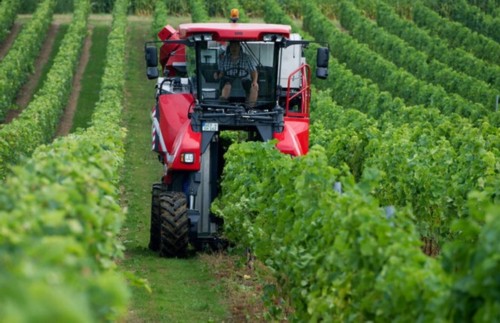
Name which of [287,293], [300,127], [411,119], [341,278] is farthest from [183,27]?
[411,119]

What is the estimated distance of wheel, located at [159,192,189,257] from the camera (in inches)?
663

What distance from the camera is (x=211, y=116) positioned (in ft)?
55.8

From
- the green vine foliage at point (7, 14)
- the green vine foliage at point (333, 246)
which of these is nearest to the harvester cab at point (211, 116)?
the green vine foliage at point (333, 246)

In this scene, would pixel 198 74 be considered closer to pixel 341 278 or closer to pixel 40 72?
pixel 341 278

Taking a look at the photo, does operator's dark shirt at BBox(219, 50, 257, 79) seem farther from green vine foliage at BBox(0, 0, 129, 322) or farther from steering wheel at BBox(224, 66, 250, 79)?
green vine foliage at BBox(0, 0, 129, 322)

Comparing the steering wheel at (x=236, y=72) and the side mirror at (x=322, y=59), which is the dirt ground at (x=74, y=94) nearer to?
the side mirror at (x=322, y=59)

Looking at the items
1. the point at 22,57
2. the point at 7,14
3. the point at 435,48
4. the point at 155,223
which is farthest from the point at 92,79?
the point at 155,223

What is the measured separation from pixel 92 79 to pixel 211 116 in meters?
24.2

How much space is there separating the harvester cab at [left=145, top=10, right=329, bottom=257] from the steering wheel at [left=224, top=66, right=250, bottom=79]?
0.04ft

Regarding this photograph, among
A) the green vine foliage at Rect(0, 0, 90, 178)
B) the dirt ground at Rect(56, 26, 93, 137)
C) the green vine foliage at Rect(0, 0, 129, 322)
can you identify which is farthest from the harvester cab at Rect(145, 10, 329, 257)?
the dirt ground at Rect(56, 26, 93, 137)

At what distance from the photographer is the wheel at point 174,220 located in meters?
16.8

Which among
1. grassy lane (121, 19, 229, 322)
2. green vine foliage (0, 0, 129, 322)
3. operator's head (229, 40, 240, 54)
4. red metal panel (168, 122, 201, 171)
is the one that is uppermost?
green vine foliage (0, 0, 129, 322)

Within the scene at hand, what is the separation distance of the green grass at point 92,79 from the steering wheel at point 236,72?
12.6 meters

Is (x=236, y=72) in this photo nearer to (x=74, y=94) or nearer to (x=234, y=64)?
(x=234, y=64)
